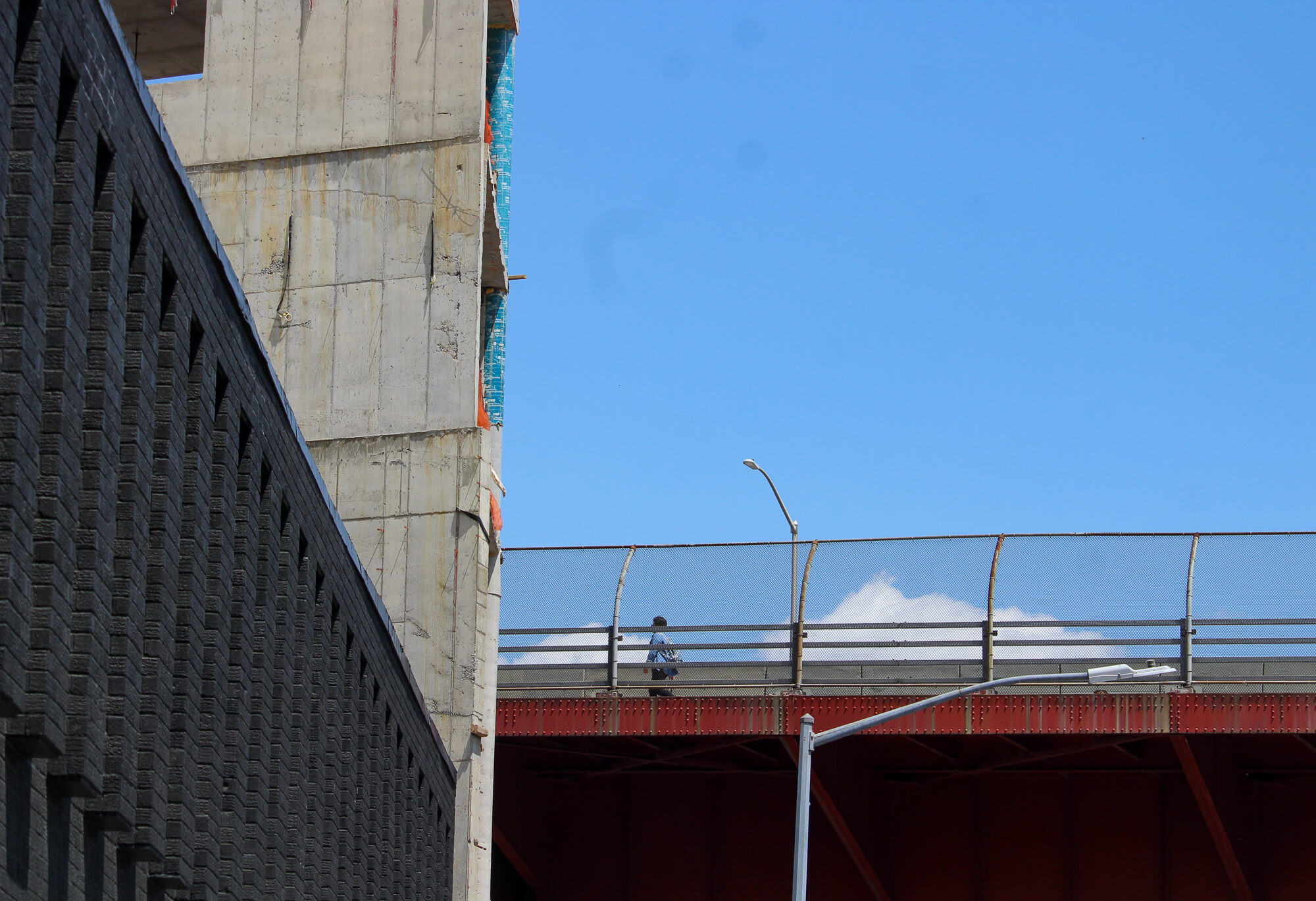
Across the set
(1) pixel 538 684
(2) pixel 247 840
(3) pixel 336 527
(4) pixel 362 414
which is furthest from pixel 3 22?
(1) pixel 538 684

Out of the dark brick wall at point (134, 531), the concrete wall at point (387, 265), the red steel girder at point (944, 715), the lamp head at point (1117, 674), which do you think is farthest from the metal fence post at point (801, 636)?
the dark brick wall at point (134, 531)

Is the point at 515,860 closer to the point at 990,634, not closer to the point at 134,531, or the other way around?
the point at 990,634

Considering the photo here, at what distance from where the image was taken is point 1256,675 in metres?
25.5

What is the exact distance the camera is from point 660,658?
2767cm

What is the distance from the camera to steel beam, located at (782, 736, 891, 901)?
26.5m

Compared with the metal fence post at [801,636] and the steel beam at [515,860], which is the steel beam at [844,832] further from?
the steel beam at [515,860]

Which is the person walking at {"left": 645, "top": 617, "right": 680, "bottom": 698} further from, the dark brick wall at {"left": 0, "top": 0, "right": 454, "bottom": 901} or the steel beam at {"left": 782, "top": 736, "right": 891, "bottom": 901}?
the dark brick wall at {"left": 0, "top": 0, "right": 454, "bottom": 901}

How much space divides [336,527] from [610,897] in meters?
14.4

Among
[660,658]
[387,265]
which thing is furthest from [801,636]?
[387,265]

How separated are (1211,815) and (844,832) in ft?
17.8

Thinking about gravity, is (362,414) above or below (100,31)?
above

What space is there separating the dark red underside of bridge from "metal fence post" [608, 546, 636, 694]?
54cm

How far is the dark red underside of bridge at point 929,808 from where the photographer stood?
26453mm

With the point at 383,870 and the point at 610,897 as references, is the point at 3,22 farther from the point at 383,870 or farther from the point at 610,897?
the point at 610,897
